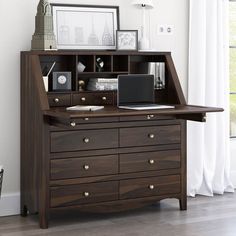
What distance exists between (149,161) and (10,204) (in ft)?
3.60

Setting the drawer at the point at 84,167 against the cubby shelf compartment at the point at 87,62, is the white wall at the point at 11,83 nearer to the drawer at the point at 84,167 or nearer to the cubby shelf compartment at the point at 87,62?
the cubby shelf compartment at the point at 87,62

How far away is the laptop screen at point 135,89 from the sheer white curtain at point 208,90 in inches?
26.4

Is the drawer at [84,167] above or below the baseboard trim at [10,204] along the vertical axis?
above

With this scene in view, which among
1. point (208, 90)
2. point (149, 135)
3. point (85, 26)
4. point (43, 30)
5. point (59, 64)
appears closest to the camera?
point (43, 30)

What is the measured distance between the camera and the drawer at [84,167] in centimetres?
413

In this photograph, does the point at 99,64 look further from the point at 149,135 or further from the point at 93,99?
the point at 149,135

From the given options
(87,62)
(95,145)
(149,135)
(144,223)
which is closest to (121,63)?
(87,62)

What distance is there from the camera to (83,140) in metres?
4.19

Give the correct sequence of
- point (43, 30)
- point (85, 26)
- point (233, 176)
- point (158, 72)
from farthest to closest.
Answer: point (233, 176), point (158, 72), point (85, 26), point (43, 30)

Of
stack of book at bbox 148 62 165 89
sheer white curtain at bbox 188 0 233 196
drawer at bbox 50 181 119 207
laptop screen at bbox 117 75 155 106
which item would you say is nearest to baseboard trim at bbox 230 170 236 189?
sheer white curtain at bbox 188 0 233 196

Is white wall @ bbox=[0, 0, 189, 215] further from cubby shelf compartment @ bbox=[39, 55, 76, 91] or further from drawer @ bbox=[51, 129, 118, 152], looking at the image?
drawer @ bbox=[51, 129, 118, 152]

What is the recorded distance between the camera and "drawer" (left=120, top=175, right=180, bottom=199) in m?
4.38

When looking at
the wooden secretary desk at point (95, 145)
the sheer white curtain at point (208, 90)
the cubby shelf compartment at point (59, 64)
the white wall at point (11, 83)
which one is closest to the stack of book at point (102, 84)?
the wooden secretary desk at point (95, 145)

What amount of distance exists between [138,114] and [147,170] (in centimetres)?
63
